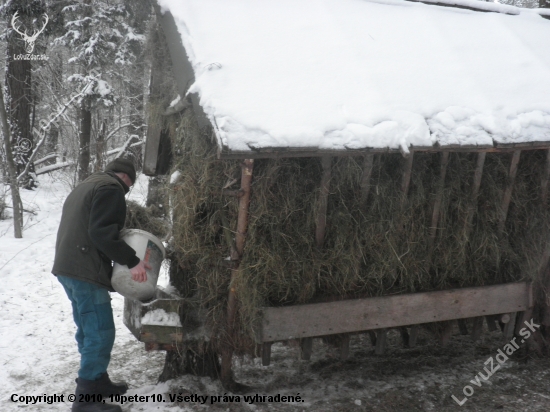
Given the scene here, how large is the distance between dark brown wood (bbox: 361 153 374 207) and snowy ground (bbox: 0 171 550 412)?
1687 mm

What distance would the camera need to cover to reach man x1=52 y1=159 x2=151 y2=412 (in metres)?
3.58

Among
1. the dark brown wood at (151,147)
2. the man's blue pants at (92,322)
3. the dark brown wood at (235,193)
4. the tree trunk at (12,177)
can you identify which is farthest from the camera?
the tree trunk at (12,177)

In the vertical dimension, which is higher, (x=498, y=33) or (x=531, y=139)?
(x=498, y=33)

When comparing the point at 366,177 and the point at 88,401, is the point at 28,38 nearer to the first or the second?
the point at 88,401

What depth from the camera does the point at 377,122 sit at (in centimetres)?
343

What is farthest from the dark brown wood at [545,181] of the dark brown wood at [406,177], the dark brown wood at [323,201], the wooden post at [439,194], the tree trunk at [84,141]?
the tree trunk at [84,141]

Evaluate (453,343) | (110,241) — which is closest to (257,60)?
(110,241)

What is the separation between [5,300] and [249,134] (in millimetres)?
4513

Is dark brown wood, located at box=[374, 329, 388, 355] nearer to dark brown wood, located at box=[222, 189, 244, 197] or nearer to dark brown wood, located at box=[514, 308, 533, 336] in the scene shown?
dark brown wood, located at box=[514, 308, 533, 336]

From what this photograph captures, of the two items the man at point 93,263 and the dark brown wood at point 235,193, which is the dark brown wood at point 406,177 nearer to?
the dark brown wood at point 235,193

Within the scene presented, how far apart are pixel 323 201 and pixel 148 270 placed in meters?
1.39

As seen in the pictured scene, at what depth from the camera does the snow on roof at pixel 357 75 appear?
10.9 feet

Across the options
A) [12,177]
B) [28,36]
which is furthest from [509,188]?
[28,36]

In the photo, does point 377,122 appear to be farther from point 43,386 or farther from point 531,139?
point 43,386
